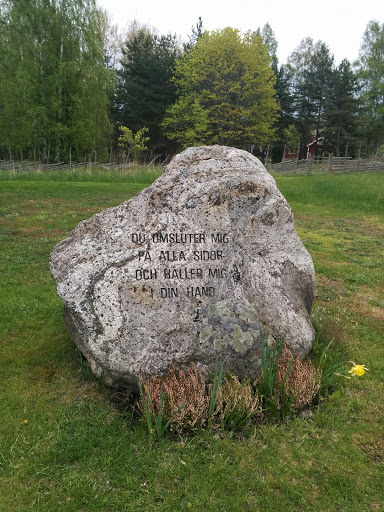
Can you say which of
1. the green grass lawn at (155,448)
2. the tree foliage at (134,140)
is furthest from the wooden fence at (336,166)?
the green grass lawn at (155,448)

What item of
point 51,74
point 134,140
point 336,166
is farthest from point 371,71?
point 51,74

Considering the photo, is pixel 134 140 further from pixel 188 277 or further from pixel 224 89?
pixel 188 277

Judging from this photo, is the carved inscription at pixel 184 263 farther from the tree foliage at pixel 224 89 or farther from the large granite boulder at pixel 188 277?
the tree foliage at pixel 224 89

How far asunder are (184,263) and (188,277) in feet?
0.50

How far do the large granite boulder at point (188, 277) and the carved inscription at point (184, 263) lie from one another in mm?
10

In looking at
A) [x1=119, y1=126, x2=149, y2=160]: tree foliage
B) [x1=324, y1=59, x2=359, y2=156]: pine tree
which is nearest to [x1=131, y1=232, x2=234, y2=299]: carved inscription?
[x1=119, y1=126, x2=149, y2=160]: tree foliage

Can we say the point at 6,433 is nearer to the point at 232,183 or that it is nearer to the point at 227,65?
the point at 232,183

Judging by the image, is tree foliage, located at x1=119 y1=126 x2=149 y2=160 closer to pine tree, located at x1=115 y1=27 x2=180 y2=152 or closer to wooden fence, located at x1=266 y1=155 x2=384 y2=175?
pine tree, located at x1=115 y1=27 x2=180 y2=152

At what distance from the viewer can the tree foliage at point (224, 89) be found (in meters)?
35.6

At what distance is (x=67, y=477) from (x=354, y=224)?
12.2 meters

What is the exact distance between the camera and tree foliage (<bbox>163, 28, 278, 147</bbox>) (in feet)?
117

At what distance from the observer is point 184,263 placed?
13.2ft

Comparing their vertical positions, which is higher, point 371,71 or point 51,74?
point 371,71

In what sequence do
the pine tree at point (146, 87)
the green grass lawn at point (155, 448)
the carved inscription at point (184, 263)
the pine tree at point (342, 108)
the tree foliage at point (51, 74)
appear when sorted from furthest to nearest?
1. the pine tree at point (342, 108)
2. the pine tree at point (146, 87)
3. the tree foliage at point (51, 74)
4. the carved inscription at point (184, 263)
5. the green grass lawn at point (155, 448)
